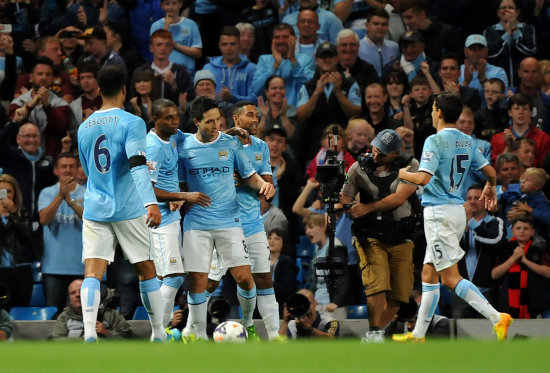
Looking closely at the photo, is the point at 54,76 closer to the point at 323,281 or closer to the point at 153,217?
the point at 323,281

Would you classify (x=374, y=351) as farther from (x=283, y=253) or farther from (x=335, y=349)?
(x=283, y=253)

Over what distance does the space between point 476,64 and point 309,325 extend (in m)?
5.54

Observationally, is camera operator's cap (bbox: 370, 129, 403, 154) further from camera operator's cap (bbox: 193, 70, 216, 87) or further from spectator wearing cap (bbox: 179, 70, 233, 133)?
camera operator's cap (bbox: 193, 70, 216, 87)

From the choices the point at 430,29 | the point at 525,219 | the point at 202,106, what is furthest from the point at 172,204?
the point at 430,29

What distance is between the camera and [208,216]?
9.99 meters

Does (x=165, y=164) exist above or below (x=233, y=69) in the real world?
below

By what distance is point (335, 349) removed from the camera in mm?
6867

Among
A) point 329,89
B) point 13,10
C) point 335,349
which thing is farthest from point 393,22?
point 335,349

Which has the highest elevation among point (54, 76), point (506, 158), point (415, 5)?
point (415, 5)

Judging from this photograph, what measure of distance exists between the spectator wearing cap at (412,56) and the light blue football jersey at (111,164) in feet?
22.6

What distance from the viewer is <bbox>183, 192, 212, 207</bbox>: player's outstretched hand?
32.1 feet

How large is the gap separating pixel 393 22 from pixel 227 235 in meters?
6.99

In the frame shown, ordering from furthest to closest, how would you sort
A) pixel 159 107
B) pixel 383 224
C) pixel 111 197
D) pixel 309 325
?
pixel 309 325 → pixel 383 224 → pixel 159 107 → pixel 111 197

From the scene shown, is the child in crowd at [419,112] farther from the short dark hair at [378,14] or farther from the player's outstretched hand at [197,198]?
the player's outstretched hand at [197,198]
